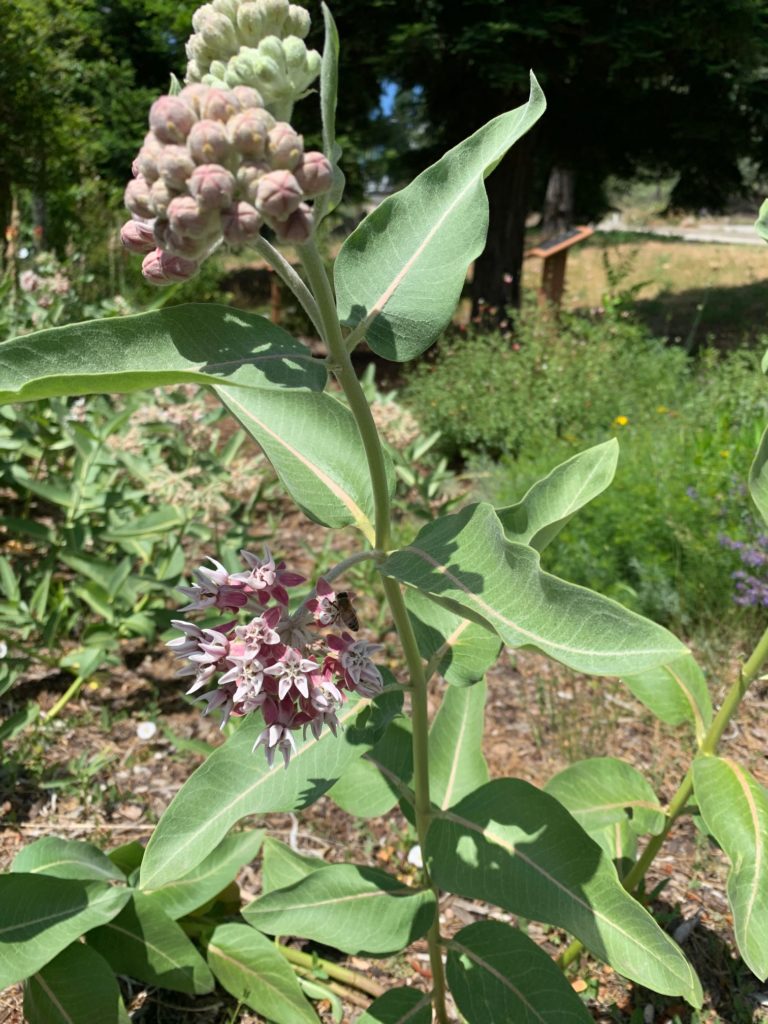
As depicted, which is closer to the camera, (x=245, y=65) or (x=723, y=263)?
(x=245, y=65)

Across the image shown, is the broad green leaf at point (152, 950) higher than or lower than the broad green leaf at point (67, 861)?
lower

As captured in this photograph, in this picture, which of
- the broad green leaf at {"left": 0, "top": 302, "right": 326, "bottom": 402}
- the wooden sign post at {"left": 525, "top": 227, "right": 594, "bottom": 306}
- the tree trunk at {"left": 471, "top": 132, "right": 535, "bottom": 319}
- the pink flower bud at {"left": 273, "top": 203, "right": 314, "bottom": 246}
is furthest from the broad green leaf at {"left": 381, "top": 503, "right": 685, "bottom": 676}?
the tree trunk at {"left": 471, "top": 132, "right": 535, "bottom": 319}

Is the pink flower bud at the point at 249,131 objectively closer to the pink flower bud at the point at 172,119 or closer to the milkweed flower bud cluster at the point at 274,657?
the pink flower bud at the point at 172,119

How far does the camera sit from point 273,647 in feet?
3.49

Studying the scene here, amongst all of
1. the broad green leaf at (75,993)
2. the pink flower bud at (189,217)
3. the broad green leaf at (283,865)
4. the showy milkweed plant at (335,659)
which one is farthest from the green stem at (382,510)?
the broad green leaf at (75,993)

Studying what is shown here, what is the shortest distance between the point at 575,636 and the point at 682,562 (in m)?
3.04

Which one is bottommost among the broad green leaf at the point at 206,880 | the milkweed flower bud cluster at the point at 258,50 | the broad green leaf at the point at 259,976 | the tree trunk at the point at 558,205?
the tree trunk at the point at 558,205

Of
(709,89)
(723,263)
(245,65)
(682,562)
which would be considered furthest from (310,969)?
(723,263)

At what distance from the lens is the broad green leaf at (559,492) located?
4.23ft

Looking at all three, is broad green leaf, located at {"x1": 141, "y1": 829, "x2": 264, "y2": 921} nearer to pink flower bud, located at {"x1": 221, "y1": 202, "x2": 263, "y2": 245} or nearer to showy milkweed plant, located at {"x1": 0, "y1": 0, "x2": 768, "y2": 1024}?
showy milkweed plant, located at {"x1": 0, "y1": 0, "x2": 768, "y2": 1024}

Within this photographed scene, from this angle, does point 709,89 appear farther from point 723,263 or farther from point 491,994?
point 491,994

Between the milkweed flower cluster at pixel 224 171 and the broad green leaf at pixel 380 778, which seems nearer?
the milkweed flower cluster at pixel 224 171

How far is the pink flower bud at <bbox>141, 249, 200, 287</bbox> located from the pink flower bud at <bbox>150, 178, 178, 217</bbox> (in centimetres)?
7

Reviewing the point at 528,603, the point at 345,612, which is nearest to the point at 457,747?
the point at 345,612
